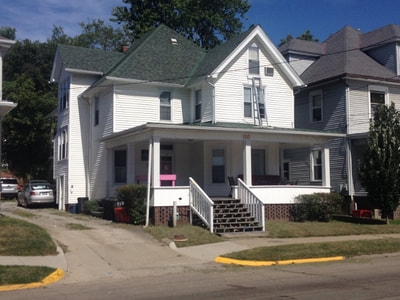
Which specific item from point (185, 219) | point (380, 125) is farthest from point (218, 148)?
point (380, 125)

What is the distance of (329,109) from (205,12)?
1850cm

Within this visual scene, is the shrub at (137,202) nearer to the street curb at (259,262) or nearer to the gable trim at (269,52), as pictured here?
the street curb at (259,262)

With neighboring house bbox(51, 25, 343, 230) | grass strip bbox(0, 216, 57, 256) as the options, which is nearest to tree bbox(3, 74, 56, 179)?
neighboring house bbox(51, 25, 343, 230)

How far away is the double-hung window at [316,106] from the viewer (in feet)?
88.3

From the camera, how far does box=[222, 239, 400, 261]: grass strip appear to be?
13.2 m

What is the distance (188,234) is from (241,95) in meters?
9.38

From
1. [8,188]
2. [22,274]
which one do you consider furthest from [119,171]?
[8,188]

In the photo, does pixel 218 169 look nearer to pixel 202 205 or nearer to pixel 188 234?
pixel 202 205

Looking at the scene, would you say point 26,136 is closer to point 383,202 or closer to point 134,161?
point 134,161

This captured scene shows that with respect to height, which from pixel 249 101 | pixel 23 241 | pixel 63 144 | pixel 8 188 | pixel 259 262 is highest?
pixel 249 101

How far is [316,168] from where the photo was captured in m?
26.8

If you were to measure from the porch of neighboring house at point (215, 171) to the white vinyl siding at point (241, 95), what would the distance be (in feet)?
4.21

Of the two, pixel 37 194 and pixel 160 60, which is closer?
pixel 160 60

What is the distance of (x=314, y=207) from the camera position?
2008 cm
